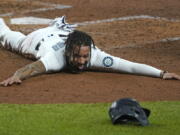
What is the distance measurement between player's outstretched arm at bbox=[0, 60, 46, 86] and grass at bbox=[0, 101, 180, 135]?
3.32 ft

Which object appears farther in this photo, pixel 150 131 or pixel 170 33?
pixel 170 33

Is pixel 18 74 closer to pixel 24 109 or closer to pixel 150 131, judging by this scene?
pixel 24 109

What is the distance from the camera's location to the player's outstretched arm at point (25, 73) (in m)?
10.0

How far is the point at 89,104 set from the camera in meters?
9.11

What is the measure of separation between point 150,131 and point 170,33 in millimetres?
6514

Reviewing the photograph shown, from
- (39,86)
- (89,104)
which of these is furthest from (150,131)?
(39,86)

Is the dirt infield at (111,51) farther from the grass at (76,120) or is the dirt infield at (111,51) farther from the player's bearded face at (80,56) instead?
the grass at (76,120)

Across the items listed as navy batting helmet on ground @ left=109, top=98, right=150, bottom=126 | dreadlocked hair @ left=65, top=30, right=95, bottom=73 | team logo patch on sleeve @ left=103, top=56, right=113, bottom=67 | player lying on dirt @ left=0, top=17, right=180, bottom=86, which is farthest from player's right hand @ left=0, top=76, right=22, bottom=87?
navy batting helmet on ground @ left=109, top=98, right=150, bottom=126

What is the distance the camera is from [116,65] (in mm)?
10883

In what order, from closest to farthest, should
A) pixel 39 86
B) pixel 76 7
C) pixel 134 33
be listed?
pixel 39 86, pixel 134 33, pixel 76 7

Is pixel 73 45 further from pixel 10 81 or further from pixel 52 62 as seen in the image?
pixel 10 81

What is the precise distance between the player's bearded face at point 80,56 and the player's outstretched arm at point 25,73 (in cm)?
41

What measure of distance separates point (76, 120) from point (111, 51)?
438cm

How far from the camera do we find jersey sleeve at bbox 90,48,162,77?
10750 mm
